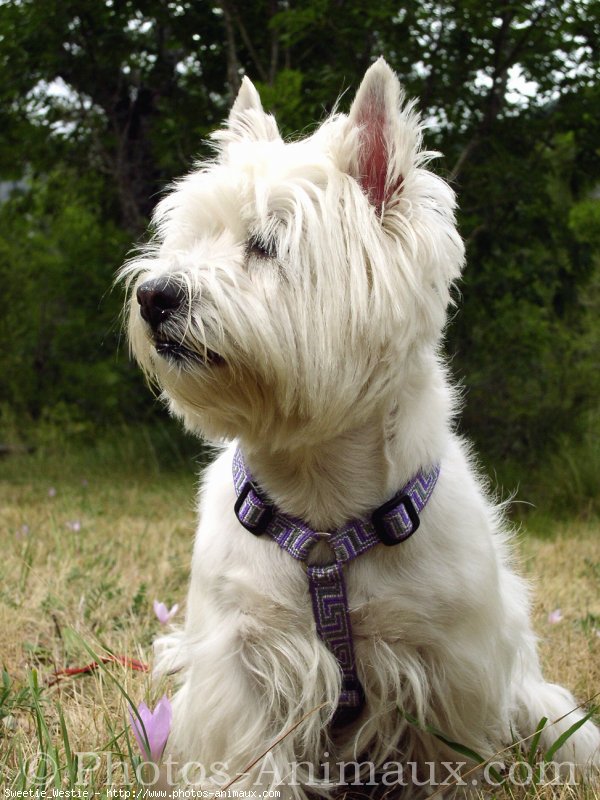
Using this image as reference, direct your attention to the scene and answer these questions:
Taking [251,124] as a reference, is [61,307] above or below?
below

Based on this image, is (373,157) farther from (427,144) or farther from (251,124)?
(427,144)

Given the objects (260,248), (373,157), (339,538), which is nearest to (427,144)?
(373,157)

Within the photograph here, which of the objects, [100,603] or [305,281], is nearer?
[305,281]

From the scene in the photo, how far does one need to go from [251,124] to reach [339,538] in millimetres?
1102

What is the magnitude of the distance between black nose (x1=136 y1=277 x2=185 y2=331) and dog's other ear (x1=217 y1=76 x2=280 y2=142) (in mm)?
575

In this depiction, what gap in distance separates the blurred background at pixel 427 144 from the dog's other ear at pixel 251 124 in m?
2.97

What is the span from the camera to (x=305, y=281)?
1958mm

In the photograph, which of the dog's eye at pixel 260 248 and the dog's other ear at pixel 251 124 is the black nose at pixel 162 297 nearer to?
the dog's eye at pixel 260 248

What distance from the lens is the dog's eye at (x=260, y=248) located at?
198cm

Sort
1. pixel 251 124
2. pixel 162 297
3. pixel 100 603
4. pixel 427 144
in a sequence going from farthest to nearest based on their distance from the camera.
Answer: pixel 427 144 < pixel 100 603 < pixel 251 124 < pixel 162 297

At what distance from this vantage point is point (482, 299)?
644 cm

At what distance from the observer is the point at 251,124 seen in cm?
233

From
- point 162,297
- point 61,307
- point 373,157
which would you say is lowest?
point 61,307

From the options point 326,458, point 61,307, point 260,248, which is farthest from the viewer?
point 61,307
